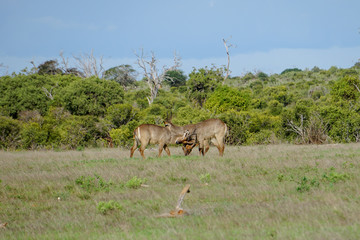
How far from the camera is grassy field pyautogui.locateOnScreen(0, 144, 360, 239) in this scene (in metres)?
5.85

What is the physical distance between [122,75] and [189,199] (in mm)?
63003

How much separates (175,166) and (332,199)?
5451 millimetres

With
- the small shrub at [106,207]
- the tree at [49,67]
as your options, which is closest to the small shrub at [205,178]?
the small shrub at [106,207]

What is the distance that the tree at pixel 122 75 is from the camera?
69.1 metres

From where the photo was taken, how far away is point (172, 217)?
22.0 feet

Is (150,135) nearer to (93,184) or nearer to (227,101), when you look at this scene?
(93,184)

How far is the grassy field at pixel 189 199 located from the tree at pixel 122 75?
56.4 metres

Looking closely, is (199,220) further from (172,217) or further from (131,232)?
(131,232)

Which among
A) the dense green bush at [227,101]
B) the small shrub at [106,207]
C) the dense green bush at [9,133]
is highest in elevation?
the small shrub at [106,207]

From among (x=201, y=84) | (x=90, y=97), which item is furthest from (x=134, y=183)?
(x=201, y=84)

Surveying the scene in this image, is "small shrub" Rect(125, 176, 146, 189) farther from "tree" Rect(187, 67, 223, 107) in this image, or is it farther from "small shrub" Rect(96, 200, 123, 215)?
"tree" Rect(187, 67, 223, 107)

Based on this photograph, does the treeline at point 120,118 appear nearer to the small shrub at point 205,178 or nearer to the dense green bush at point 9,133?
the dense green bush at point 9,133

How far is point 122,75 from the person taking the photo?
229 ft

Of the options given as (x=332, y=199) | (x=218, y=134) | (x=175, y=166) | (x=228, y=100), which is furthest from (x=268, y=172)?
(x=228, y=100)
